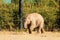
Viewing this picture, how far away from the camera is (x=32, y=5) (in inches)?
853

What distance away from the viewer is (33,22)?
18.7 meters

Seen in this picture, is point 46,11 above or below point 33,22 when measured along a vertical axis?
above

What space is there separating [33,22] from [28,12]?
258 cm

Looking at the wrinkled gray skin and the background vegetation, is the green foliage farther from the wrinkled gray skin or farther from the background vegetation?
the wrinkled gray skin

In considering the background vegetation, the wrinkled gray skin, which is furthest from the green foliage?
the wrinkled gray skin

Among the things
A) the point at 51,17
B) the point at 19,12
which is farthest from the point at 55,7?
the point at 19,12

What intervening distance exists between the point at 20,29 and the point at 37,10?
88.4 inches

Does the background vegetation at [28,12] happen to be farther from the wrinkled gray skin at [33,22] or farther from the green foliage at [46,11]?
the wrinkled gray skin at [33,22]

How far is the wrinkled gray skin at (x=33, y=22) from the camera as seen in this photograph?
18172 millimetres

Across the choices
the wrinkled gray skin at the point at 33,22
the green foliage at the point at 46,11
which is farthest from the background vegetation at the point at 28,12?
the wrinkled gray skin at the point at 33,22

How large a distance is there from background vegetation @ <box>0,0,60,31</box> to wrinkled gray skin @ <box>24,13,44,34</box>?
1467 millimetres


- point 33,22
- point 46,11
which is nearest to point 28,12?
point 46,11

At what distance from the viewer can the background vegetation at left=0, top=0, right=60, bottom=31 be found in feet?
67.7

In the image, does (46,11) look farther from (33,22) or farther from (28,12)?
(33,22)
